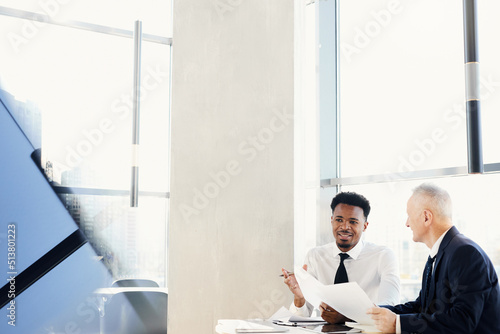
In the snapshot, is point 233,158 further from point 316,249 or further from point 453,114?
point 453,114

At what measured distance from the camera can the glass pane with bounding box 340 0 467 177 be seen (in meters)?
3.53

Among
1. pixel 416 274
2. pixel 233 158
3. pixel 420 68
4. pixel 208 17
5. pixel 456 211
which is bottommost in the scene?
pixel 416 274

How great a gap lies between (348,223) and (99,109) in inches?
79.6

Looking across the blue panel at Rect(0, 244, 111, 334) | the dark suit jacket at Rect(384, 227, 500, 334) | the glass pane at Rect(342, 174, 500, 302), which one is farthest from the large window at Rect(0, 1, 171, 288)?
the dark suit jacket at Rect(384, 227, 500, 334)

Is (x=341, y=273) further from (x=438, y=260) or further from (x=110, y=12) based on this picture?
(x=110, y=12)

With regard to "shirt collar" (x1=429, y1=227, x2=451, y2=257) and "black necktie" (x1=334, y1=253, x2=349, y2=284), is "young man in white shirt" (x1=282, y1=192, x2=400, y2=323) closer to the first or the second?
"black necktie" (x1=334, y1=253, x2=349, y2=284)

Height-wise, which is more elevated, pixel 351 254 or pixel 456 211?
pixel 456 211

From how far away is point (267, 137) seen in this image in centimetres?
418

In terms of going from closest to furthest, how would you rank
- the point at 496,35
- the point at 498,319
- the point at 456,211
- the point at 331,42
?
the point at 498,319
the point at 496,35
the point at 456,211
the point at 331,42

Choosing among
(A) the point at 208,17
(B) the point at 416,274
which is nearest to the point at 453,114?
(B) the point at 416,274

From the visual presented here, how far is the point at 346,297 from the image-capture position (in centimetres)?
237

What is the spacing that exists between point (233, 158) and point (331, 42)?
1270 mm

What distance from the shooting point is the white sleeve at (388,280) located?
3.17 meters
